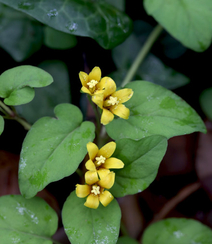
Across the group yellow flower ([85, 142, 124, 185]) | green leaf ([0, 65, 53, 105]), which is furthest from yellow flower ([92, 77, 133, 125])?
green leaf ([0, 65, 53, 105])

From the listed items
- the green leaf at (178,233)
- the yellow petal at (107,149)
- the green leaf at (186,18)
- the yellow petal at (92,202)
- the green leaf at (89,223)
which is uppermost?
the green leaf at (186,18)

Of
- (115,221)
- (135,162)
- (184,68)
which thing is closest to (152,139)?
(135,162)

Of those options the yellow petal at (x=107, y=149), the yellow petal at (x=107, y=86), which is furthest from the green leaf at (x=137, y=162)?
the yellow petal at (x=107, y=86)

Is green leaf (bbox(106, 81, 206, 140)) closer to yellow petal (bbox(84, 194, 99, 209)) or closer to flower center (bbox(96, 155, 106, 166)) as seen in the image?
flower center (bbox(96, 155, 106, 166))

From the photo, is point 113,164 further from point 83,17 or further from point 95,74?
point 83,17

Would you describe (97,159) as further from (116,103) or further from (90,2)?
(90,2)

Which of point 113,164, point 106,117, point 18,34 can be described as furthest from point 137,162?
point 18,34

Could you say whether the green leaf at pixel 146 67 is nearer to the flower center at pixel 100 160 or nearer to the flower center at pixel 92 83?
the flower center at pixel 92 83
